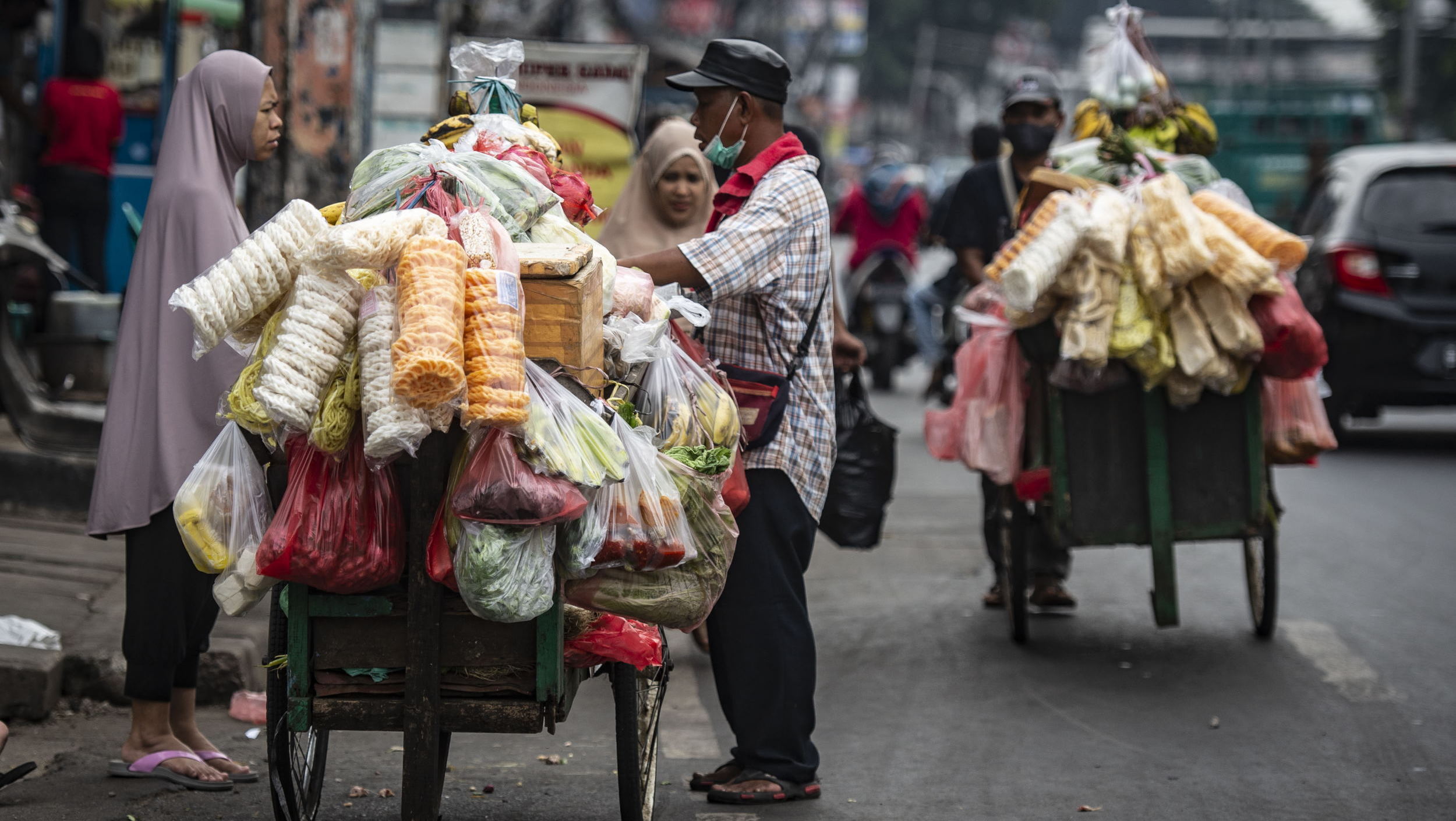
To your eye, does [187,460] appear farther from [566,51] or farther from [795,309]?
[566,51]

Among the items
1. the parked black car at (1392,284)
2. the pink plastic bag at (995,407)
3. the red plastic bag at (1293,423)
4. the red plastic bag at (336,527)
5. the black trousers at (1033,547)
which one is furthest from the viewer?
the parked black car at (1392,284)

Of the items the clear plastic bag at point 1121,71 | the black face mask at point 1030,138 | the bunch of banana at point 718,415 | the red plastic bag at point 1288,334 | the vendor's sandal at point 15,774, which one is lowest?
the vendor's sandal at point 15,774

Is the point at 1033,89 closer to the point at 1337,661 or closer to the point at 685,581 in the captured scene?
the point at 1337,661

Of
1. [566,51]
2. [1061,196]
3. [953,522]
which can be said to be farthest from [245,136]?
[953,522]

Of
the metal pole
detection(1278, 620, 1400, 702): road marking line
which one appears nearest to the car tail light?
detection(1278, 620, 1400, 702): road marking line

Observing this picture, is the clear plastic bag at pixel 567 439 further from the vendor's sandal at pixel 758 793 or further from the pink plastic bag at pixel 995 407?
the pink plastic bag at pixel 995 407

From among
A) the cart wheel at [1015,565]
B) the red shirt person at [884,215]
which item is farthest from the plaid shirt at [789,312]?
the red shirt person at [884,215]

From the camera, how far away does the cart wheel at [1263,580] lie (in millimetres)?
6246

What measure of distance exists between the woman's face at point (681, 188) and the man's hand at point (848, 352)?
731mm

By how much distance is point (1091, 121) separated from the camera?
6508 mm

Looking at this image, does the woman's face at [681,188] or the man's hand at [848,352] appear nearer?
the man's hand at [848,352]

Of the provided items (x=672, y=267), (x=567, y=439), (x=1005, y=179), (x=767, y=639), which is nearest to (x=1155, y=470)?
(x=767, y=639)

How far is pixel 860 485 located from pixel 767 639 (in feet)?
4.55

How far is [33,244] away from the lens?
309 inches
